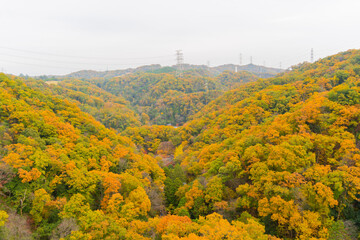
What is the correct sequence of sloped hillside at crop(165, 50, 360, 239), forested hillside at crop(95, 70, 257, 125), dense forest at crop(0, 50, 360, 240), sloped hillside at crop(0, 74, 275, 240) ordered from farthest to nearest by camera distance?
forested hillside at crop(95, 70, 257, 125), sloped hillside at crop(165, 50, 360, 239), dense forest at crop(0, 50, 360, 240), sloped hillside at crop(0, 74, 275, 240)

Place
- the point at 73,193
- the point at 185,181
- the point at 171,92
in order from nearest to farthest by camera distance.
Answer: the point at 73,193, the point at 185,181, the point at 171,92

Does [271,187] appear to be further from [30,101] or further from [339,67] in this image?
[339,67]

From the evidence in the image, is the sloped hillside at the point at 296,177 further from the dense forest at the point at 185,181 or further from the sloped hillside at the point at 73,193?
the sloped hillside at the point at 73,193

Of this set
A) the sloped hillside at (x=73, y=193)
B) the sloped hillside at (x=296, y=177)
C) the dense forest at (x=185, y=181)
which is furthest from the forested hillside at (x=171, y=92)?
the sloped hillside at (x=73, y=193)

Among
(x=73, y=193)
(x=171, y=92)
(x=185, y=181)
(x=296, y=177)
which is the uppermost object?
(x=171, y=92)

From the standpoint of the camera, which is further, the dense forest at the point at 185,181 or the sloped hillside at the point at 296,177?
the sloped hillside at the point at 296,177

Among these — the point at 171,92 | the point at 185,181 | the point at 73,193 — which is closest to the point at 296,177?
the point at 185,181

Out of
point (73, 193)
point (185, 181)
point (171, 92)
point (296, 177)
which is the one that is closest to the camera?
point (296, 177)

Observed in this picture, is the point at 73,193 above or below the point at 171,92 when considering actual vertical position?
below

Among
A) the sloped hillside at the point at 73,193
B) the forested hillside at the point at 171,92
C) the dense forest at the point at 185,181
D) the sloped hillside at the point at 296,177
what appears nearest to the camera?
the sloped hillside at the point at 73,193

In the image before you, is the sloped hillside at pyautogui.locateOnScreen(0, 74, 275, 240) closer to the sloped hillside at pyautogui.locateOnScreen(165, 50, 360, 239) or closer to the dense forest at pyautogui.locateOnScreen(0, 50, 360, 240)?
the dense forest at pyautogui.locateOnScreen(0, 50, 360, 240)

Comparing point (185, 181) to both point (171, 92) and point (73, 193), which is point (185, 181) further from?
point (171, 92)

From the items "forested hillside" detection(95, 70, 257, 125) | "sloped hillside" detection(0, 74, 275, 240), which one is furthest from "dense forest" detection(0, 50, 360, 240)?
"forested hillside" detection(95, 70, 257, 125)

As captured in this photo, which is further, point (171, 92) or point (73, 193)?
point (171, 92)
